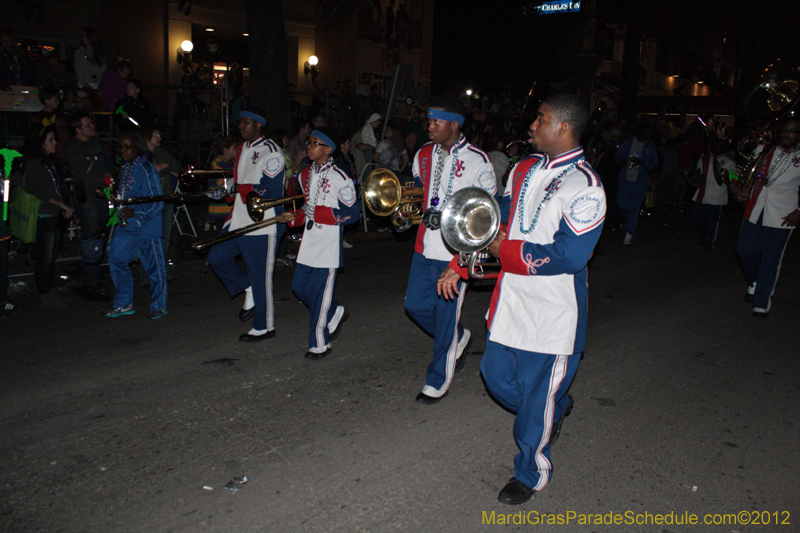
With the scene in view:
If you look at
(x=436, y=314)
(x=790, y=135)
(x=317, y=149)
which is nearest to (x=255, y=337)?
(x=317, y=149)


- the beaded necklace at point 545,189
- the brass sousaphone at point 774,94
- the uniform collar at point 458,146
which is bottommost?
the beaded necklace at point 545,189

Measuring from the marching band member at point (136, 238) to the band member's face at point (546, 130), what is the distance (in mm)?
4559

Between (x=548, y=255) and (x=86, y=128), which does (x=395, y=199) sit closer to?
(x=548, y=255)

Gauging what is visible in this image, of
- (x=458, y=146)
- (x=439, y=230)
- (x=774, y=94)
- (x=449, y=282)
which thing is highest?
(x=774, y=94)

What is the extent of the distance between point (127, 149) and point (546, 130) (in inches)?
189

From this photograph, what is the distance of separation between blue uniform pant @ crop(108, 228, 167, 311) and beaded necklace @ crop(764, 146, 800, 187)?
6718mm

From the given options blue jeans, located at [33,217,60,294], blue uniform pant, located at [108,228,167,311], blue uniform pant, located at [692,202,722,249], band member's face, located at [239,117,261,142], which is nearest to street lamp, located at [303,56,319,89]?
blue uniform pant, located at [692,202,722,249]

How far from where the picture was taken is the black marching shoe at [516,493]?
335 cm

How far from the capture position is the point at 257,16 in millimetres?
10766

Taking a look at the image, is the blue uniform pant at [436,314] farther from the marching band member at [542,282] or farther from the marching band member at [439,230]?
the marching band member at [542,282]

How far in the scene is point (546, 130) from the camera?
3172 mm

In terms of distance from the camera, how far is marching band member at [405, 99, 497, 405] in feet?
14.4

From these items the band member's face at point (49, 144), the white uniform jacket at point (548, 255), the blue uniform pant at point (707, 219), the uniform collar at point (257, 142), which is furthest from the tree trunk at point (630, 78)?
the white uniform jacket at point (548, 255)

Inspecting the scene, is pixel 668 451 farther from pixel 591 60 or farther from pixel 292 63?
pixel 591 60
